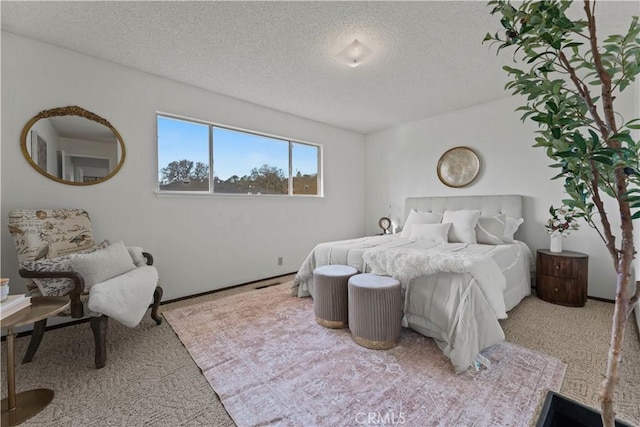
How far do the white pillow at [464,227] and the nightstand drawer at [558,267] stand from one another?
0.75m

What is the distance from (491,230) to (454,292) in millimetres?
1757

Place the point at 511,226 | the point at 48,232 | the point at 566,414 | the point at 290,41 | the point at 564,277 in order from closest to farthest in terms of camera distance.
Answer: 1. the point at 566,414
2. the point at 48,232
3. the point at 290,41
4. the point at 564,277
5. the point at 511,226

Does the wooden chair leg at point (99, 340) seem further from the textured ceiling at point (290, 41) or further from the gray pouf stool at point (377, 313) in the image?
the textured ceiling at point (290, 41)

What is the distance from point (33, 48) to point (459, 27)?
3.77 metres

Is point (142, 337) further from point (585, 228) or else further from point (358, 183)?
point (585, 228)

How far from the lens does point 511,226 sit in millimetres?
3391

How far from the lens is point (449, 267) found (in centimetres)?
201

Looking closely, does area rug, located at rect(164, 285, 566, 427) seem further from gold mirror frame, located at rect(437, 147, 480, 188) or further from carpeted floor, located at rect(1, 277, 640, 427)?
gold mirror frame, located at rect(437, 147, 480, 188)

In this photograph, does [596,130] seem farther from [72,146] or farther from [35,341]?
[72,146]

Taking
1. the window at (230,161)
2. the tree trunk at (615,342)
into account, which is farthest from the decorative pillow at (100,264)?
the tree trunk at (615,342)

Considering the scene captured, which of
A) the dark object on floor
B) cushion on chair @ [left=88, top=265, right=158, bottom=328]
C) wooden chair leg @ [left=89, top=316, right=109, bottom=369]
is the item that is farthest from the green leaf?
wooden chair leg @ [left=89, top=316, right=109, bottom=369]

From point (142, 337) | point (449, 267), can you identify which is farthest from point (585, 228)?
point (142, 337)

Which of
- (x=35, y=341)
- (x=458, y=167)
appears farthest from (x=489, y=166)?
(x=35, y=341)

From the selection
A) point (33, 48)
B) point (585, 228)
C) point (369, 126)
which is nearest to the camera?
point (33, 48)
